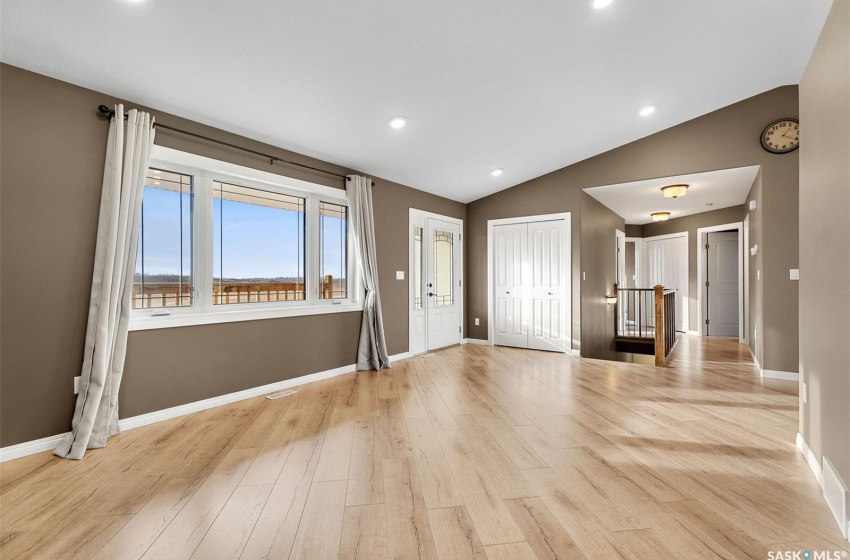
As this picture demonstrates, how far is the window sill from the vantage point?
313 cm

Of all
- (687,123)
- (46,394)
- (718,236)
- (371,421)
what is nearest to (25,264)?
(46,394)

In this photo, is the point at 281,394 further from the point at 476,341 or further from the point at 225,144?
the point at 476,341

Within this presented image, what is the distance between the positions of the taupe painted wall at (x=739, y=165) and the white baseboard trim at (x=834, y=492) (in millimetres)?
2970

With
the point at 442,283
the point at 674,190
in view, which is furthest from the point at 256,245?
the point at 674,190

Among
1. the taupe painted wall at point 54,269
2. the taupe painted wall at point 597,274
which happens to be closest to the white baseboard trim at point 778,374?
the taupe painted wall at point 597,274

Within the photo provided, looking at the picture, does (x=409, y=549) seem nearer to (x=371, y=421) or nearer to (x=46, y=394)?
(x=371, y=421)

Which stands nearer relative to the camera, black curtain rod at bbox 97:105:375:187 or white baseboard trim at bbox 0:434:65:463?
white baseboard trim at bbox 0:434:65:463

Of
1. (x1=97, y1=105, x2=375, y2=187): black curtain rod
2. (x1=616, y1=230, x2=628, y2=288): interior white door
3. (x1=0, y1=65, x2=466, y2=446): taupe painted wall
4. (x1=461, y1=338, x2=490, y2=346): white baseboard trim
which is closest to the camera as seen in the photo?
(x1=0, y1=65, x2=466, y2=446): taupe painted wall

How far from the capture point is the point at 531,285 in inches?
253

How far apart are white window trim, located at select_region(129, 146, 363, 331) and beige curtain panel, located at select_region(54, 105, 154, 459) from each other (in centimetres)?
24

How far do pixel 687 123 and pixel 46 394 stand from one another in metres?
6.91

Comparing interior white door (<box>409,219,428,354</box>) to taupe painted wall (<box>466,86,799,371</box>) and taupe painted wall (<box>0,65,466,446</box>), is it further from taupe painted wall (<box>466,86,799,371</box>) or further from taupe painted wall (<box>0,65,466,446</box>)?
taupe painted wall (<box>0,65,466,446</box>)

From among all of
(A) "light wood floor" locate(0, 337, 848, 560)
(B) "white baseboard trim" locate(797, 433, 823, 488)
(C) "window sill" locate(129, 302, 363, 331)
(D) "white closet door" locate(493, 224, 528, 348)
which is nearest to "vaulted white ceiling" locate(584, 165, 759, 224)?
(D) "white closet door" locate(493, 224, 528, 348)

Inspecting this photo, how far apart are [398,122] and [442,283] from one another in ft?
10.4
